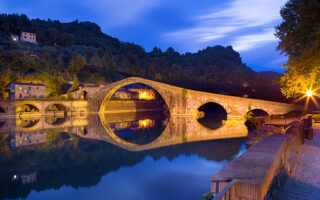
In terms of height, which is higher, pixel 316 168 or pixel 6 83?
pixel 6 83

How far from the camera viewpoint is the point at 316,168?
Answer: 6.21 meters

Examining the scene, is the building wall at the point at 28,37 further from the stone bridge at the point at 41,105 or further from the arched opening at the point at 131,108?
the stone bridge at the point at 41,105

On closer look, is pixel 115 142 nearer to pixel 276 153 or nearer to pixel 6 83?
pixel 276 153

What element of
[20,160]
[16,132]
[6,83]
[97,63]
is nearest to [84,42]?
[97,63]

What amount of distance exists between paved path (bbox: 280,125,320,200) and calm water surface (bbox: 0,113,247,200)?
2162mm

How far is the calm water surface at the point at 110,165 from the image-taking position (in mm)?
6707

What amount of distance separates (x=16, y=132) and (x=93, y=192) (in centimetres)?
1266

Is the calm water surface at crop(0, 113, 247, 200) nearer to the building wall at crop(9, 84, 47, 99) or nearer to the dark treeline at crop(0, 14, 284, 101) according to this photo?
the building wall at crop(9, 84, 47, 99)

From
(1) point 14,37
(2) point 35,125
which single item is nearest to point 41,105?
(2) point 35,125

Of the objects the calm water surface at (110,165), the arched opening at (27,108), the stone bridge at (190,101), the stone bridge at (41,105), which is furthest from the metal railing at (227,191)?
the arched opening at (27,108)

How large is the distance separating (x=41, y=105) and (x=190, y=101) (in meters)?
17.9

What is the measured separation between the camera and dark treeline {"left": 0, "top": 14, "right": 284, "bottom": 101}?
3816 cm

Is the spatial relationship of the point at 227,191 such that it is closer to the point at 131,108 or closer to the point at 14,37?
the point at 131,108

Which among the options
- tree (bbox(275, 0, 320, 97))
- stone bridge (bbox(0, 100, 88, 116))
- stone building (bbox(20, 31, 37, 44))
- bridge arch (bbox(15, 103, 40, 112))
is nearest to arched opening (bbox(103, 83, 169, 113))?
stone bridge (bbox(0, 100, 88, 116))
